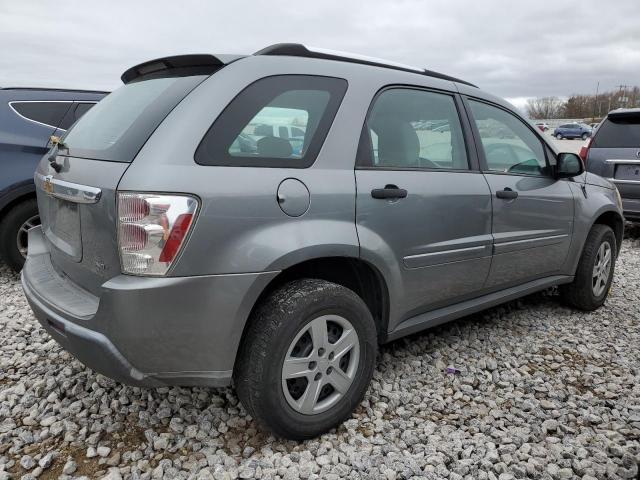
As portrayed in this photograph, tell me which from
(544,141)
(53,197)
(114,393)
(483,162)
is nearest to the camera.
Result: (53,197)

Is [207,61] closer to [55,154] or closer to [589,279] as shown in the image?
[55,154]

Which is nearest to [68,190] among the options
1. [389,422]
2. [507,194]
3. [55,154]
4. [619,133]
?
[55,154]

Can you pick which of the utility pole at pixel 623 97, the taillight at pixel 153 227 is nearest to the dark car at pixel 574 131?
the utility pole at pixel 623 97

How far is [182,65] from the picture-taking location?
2.37 m

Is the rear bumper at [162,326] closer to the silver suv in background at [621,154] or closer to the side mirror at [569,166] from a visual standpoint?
the side mirror at [569,166]

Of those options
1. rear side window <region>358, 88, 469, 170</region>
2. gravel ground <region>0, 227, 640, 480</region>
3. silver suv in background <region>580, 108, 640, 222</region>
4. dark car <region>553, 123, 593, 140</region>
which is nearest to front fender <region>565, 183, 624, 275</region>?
gravel ground <region>0, 227, 640, 480</region>

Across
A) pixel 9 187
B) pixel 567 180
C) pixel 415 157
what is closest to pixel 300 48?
pixel 415 157

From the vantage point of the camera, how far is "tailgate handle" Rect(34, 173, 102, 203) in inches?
78.6

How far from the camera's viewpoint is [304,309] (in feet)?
7.09

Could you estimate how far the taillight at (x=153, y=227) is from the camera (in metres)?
1.87

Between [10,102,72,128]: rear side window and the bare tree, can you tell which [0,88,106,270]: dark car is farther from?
the bare tree

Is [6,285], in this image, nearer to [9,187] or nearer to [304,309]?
→ [9,187]

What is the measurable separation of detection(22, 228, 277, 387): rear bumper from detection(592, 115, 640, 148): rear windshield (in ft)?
20.8

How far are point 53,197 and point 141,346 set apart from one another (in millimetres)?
929
